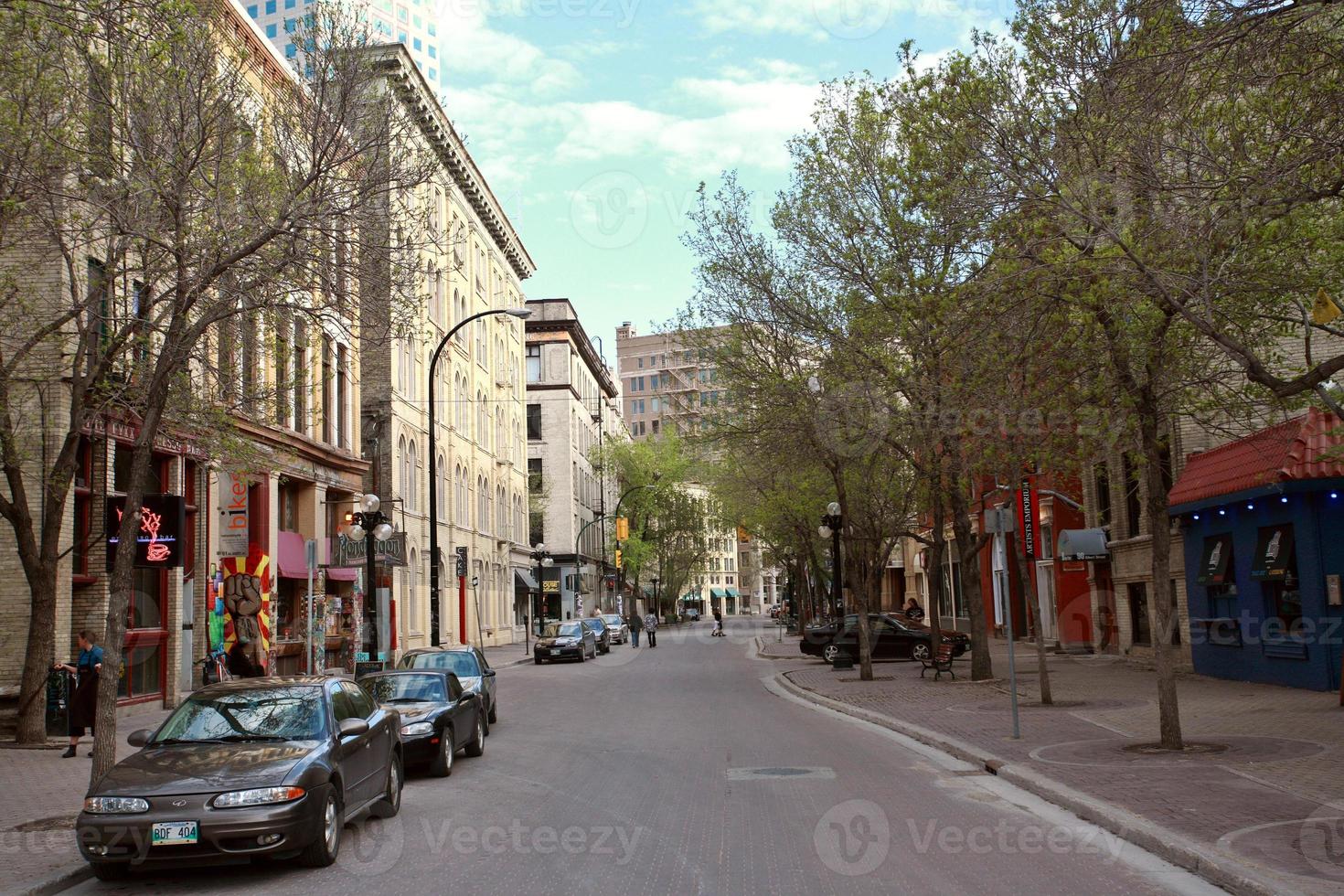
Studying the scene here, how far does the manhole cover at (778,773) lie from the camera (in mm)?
13367

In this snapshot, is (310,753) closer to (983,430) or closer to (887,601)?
(983,430)

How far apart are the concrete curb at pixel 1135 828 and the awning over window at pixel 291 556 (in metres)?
19.5

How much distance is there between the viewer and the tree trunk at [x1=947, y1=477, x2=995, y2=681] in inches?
989

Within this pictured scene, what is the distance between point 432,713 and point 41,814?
4186 mm

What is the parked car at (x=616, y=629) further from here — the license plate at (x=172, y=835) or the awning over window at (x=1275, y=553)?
the license plate at (x=172, y=835)

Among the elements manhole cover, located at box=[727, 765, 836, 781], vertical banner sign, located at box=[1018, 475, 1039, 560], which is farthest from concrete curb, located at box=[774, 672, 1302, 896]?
vertical banner sign, located at box=[1018, 475, 1039, 560]

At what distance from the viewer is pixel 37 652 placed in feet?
Answer: 51.3

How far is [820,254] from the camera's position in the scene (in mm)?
23797

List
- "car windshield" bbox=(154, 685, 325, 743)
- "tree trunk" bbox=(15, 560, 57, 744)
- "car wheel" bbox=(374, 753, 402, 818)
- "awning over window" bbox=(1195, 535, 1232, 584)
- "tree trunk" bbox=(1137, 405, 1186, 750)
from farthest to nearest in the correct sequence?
"awning over window" bbox=(1195, 535, 1232, 584) < "tree trunk" bbox=(15, 560, 57, 744) < "tree trunk" bbox=(1137, 405, 1186, 750) < "car wheel" bbox=(374, 753, 402, 818) < "car windshield" bbox=(154, 685, 325, 743)

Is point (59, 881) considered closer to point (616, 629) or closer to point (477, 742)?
point (477, 742)

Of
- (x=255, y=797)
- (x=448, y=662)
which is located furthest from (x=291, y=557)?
(x=255, y=797)

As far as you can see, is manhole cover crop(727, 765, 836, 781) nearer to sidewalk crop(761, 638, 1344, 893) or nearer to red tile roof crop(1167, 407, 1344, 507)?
sidewalk crop(761, 638, 1344, 893)

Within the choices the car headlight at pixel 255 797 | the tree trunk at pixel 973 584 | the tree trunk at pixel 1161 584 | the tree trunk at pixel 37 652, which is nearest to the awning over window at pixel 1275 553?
the tree trunk at pixel 973 584

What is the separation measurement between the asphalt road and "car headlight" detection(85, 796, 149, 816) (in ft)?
2.05
